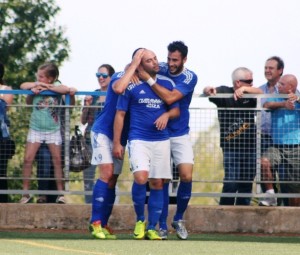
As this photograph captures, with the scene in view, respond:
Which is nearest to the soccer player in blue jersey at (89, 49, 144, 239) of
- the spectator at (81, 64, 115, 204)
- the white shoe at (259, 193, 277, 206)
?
the spectator at (81, 64, 115, 204)

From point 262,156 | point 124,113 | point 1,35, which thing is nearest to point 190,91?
point 124,113

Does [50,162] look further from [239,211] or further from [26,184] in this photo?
[239,211]

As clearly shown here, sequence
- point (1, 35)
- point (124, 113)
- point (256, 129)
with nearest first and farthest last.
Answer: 1. point (124, 113)
2. point (256, 129)
3. point (1, 35)

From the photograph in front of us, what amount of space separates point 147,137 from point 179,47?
1.28 metres

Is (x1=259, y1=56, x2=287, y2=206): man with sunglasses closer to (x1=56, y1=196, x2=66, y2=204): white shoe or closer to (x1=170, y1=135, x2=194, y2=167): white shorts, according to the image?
(x1=170, y1=135, x2=194, y2=167): white shorts

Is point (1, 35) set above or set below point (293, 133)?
above

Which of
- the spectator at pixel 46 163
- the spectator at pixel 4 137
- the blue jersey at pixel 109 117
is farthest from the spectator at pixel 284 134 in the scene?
the spectator at pixel 4 137

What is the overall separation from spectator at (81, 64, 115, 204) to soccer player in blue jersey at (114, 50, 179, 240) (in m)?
2.56

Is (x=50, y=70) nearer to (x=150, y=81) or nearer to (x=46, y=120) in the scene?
(x=46, y=120)

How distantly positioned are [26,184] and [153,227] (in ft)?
11.0

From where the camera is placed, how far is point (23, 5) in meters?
56.6

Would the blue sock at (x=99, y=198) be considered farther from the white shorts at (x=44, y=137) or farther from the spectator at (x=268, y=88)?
the spectator at (x=268, y=88)

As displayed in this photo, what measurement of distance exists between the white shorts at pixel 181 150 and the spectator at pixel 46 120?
246cm

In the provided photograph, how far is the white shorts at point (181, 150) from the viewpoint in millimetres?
19031
